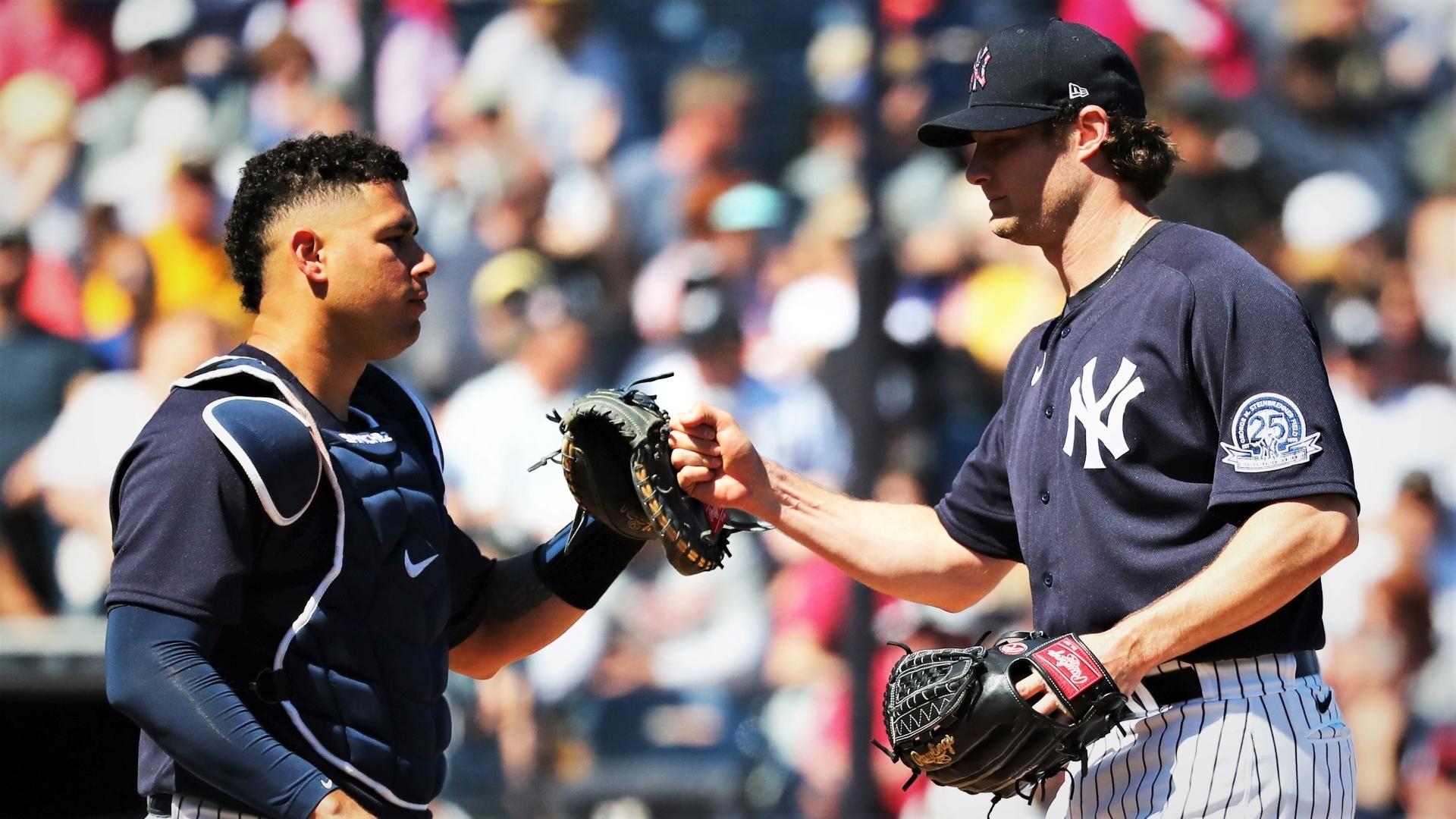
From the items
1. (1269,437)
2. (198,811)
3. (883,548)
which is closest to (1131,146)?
(1269,437)

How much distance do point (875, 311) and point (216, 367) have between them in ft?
12.8

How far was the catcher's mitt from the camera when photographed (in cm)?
318

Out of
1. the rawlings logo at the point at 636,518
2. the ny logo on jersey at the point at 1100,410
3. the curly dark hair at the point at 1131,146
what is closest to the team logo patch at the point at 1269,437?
the ny logo on jersey at the point at 1100,410

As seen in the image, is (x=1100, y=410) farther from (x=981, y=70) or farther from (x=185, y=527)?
(x=185, y=527)

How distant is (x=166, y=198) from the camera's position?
759 centimetres

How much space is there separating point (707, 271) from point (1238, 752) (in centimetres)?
429

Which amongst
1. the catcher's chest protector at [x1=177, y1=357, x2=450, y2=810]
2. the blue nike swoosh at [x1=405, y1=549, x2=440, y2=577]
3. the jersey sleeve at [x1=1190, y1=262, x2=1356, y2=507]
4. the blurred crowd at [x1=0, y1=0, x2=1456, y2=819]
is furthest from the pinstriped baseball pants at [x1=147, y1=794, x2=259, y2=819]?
the blurred crowd at [x1=0, y1=0, x2=1456, y2=819]

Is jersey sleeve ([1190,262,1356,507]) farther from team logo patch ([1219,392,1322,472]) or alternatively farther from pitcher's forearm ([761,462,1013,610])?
pitcher's forearm ([761,462,1013,610])

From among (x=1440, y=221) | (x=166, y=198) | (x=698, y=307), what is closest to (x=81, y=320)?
(x=166, y=198)

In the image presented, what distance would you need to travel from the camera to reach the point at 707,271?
22.3 feet

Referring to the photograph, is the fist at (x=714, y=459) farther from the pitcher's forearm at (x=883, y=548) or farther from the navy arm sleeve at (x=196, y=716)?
the navy arm sleeve at (x=196, y=716)

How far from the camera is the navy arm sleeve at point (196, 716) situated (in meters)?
2.65

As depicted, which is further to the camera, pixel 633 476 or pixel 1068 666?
pixel 633 476

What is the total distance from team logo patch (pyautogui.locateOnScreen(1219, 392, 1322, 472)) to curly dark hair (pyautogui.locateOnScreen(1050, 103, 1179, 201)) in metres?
0.63
